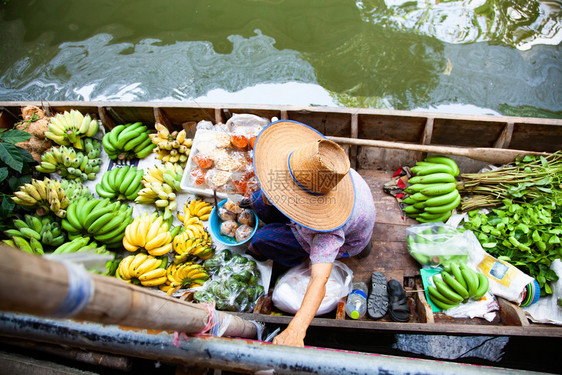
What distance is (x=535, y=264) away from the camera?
2586 millimetres

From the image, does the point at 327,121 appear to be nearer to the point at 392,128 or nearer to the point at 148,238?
the point at 392,128

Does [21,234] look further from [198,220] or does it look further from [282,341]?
[282,341]

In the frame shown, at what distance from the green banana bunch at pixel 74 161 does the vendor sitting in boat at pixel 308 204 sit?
78.4 inches

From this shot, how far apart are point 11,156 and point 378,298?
3351mm

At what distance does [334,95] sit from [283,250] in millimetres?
2546

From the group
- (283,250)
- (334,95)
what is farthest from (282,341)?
(334,95)

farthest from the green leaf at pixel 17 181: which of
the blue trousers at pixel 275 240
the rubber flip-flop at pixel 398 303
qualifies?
the rubber flip-flop at pixel 398 303

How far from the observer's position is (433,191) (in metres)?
2.78

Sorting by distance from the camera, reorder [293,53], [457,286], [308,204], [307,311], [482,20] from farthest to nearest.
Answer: [293,53], [482,20], [457,286], [308,204], [307,311]

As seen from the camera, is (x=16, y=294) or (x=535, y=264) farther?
(x=535, y=264)

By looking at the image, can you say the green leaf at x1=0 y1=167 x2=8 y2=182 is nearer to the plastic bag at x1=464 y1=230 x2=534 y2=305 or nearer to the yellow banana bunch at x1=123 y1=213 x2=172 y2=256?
the yellow banana bunch at x1=123 y1=213 x2=172 y2=256

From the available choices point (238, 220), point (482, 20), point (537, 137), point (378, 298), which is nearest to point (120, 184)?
point (238, 220)

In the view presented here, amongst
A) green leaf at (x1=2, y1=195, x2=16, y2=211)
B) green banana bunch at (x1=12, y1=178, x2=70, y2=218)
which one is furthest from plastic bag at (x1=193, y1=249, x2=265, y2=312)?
green leaf at (x1=2, y1=195, x2=16, y2=211)

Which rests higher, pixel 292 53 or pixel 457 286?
pixel 292 53
